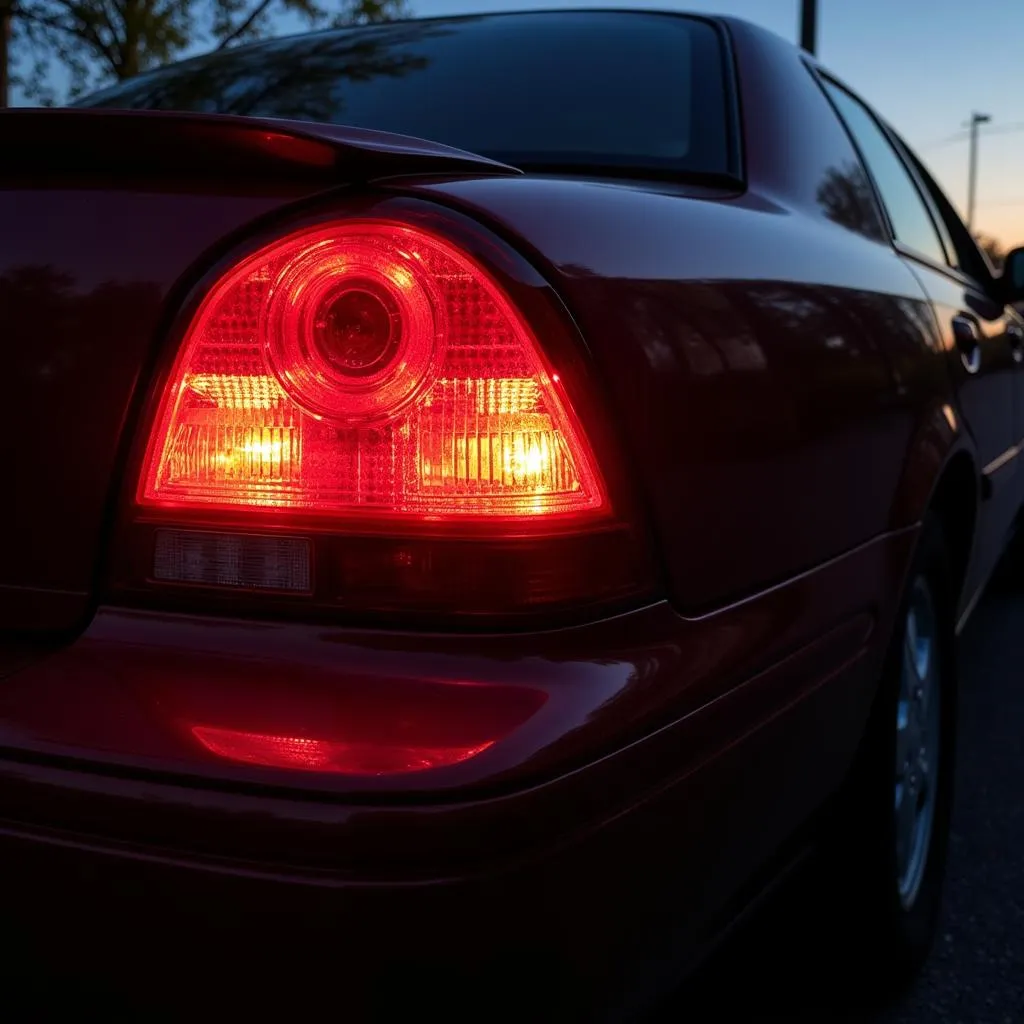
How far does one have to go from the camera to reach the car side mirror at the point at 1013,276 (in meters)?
3.65

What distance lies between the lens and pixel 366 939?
3.43 feet

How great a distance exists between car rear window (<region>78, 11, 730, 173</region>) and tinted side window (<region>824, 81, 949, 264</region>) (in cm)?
53

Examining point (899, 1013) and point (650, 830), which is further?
point (899, 1013)

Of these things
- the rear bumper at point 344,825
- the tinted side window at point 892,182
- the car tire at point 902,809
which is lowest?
the car tire at point 902,809

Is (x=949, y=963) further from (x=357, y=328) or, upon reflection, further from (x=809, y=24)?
(x=809, y=24)

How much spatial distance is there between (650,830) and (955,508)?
1.73 meters

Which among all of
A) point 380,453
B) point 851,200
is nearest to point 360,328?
point 380,453

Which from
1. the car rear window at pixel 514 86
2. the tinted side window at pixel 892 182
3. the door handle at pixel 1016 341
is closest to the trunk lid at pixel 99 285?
the car rear window at pixel 514 86

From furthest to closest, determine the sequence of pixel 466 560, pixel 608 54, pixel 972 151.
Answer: pixel 972 151 → pixel 608 54 → pixel 466 560

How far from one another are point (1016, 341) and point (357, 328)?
2783mm

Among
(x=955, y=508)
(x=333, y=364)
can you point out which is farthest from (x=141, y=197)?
(x=955, y=508)

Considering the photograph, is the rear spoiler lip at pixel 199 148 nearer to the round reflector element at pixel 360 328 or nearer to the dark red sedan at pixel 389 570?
the dark red sedan at pixel 389 570

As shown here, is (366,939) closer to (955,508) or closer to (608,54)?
(608,54)

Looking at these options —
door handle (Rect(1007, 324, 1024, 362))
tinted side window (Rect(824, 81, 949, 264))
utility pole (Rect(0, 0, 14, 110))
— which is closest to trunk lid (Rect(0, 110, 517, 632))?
tinted side window (Rect(824, 81, 949, 264))
